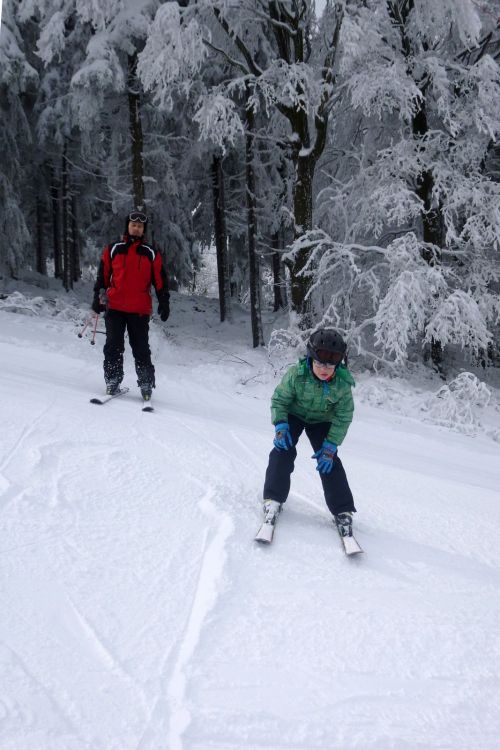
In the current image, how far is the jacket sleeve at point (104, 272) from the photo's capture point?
5.99 metres

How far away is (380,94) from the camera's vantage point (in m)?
8.64

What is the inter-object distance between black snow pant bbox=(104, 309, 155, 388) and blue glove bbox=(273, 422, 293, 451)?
120 inches

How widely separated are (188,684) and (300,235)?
8767 millimetres

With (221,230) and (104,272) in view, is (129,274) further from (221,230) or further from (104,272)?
(221,230)

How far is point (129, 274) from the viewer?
599 cm

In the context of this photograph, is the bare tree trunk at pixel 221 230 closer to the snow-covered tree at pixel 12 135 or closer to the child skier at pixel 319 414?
the snow-covered tree at pixel 12 135

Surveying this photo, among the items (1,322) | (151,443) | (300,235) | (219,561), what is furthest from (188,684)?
(1,322)

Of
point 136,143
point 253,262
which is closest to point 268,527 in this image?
point 136,143

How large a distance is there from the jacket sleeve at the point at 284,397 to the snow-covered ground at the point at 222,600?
2.32 ft

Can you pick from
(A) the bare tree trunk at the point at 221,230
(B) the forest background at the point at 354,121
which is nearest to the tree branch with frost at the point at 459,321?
(B) the forest background at the point at 354,121

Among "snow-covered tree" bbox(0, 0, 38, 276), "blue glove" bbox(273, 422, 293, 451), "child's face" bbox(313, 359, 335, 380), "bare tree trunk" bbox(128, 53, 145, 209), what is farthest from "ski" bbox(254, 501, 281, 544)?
"snow-covered tree" bbox(0, 0, 38, 276)

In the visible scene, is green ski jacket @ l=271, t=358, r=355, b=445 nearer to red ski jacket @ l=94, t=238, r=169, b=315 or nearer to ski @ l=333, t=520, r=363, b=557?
ski @ l=333, t=520, r=363, b=557

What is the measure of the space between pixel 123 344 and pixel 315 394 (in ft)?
10.9

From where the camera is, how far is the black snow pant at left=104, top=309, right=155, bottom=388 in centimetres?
618
